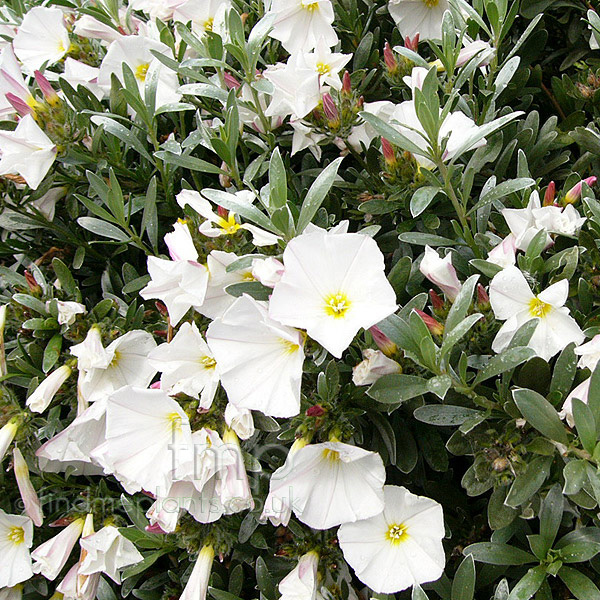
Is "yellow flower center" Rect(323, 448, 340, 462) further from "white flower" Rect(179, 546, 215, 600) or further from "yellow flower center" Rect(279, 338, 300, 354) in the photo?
"white flower" Rect(179, 546, 215, 600)

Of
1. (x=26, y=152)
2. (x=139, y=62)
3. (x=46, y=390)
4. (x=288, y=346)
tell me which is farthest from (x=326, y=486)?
(x=139, y=62)

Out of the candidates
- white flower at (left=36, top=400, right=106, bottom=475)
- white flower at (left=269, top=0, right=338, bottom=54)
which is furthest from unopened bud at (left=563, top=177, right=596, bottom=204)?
white flower at (left=36, top=400, right=106, bottom=475)

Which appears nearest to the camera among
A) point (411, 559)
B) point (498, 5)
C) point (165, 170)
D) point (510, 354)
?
point (510, 354)

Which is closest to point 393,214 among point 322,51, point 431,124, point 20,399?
point 431,124

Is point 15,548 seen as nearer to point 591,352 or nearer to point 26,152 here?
point 26,152

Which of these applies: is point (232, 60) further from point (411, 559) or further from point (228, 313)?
point (411, 559)

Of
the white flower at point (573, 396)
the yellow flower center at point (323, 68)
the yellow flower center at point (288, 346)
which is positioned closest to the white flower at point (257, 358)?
the yellow flower center at point (288, 346)

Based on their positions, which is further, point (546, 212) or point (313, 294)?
point (546, 212)
